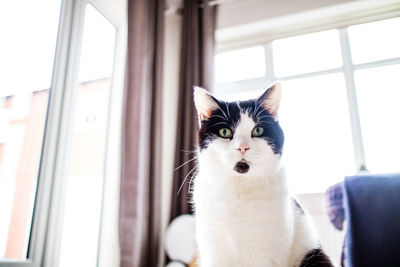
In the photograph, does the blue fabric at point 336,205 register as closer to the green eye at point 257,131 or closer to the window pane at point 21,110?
the green eye at point 257,131

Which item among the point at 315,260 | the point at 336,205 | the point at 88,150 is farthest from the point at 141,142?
the point at 315,260

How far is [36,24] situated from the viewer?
4.48 ft

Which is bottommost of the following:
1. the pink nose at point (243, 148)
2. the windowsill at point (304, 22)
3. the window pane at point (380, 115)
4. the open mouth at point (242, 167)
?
the open mouth at point (242, 167)

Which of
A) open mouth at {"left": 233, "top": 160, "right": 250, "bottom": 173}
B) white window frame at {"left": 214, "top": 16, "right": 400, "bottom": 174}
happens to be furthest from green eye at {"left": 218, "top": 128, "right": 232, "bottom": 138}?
white window frame at {"left": 214, "top": 16, "right": 400, "bottom": 174}

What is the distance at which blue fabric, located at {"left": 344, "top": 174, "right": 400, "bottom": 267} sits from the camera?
753mm

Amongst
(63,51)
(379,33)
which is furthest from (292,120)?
(63,51)

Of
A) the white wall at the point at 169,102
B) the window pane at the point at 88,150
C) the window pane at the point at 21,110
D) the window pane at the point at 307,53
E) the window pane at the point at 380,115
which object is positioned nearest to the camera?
the window pane at the point at 21,110

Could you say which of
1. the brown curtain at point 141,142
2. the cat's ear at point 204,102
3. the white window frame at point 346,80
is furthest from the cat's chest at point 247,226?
the white window frame at point 346,80

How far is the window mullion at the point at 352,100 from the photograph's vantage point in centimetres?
198

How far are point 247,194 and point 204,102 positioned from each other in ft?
0.93

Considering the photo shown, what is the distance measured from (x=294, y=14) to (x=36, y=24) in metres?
1.68

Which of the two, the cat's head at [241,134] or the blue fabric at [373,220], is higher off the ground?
the cat's head at [241,134]

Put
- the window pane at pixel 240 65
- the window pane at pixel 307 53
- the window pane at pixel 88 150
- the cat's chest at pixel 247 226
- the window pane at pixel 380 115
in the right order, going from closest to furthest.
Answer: the cat's chest at pixel 247 226
the window pane at pixel 88 150
the window pane at pixel 380 115
the window pane at pixel 307 53
the window pane at pixel 240 65

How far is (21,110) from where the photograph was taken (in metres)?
1.25
